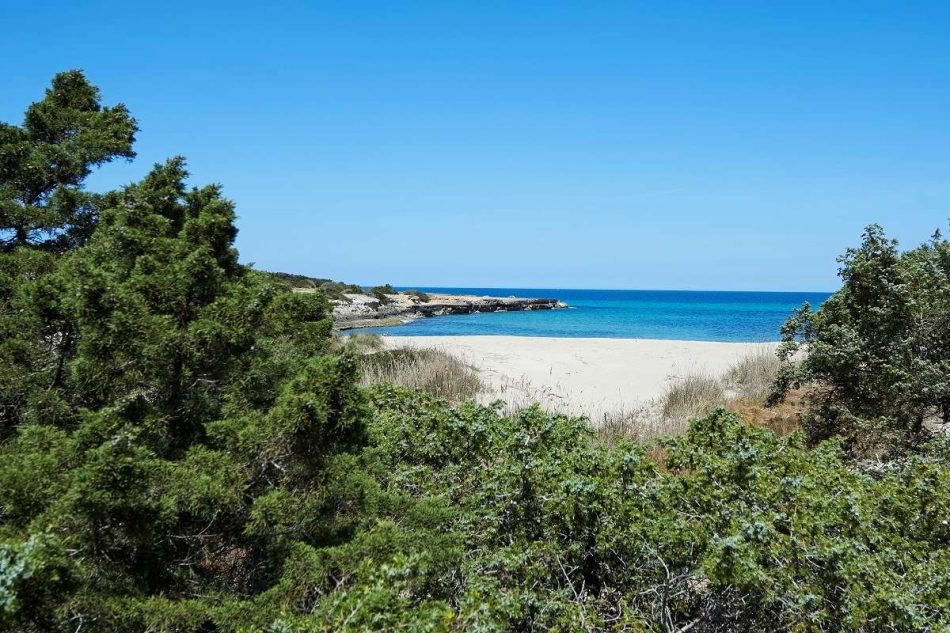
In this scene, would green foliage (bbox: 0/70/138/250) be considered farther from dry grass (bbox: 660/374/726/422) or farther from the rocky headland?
the rocky headland

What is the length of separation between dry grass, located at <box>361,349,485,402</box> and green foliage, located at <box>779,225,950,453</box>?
5.97 metres

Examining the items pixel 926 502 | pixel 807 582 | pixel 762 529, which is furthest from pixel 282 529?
pixel 926 502

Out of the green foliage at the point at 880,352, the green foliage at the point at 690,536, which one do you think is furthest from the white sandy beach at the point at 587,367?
the green foliage at the point at 690,536

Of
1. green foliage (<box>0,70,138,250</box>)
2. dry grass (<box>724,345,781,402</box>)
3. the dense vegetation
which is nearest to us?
the dense vegetation

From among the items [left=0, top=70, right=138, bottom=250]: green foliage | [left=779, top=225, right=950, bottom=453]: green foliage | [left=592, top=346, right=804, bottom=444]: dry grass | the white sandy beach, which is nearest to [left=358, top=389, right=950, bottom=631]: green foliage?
[left=779, top=225, right=950, bottom=453]: green foliage

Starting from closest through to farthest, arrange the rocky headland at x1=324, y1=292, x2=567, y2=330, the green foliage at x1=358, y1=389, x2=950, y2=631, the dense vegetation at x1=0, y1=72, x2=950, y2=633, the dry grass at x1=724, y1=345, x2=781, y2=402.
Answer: the dense vegetation at x1=0, y1=72, x2=950, y2=633 → the green foliage at x1=358, y1=389, x2=950, y2=631 → the dry grass at x1=724, y1=345, x2=781, y2=402 → the rocky headland at x1=324, y1=292, x2=567, y2=330

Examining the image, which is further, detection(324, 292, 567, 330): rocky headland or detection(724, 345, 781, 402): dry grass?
detection(324, 292, 567, 330): rocky headland

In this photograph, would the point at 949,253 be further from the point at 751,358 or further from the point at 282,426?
the point at 282,426

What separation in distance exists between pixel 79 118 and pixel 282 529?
602cm

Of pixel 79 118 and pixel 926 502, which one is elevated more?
pixel 79 118

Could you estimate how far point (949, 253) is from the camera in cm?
846

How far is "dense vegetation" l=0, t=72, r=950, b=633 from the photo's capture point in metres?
2.63

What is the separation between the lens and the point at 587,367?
55.3ft

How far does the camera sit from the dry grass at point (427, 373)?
11.5 meters
